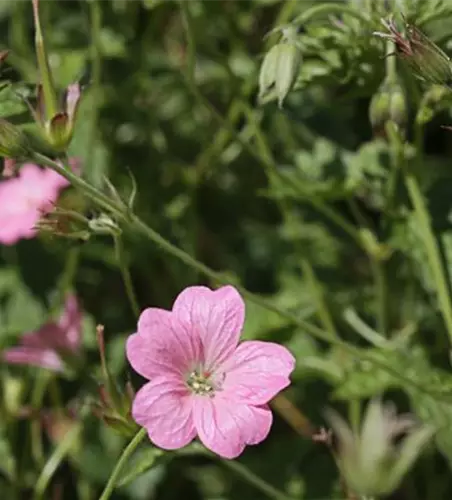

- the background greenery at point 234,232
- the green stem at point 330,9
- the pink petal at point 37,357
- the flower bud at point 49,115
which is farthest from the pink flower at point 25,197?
the green stem at point 330,9

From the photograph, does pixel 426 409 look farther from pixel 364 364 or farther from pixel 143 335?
pixel 143 335

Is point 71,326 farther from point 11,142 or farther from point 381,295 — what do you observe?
point 11,142

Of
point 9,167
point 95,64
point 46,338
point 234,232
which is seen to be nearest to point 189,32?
point 95,64

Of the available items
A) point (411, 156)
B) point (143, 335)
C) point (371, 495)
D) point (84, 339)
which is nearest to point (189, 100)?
point (84, 339)

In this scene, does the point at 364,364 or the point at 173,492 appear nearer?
the point at 364,364

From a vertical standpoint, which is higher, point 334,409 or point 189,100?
point 189,100

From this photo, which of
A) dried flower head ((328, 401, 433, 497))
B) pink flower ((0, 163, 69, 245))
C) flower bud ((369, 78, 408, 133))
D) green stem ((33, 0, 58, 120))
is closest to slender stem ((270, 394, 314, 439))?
dried flower head ((328, 401, 433, 497))

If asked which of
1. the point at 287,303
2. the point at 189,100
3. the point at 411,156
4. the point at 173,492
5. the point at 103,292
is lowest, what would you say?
the point at 173,492
